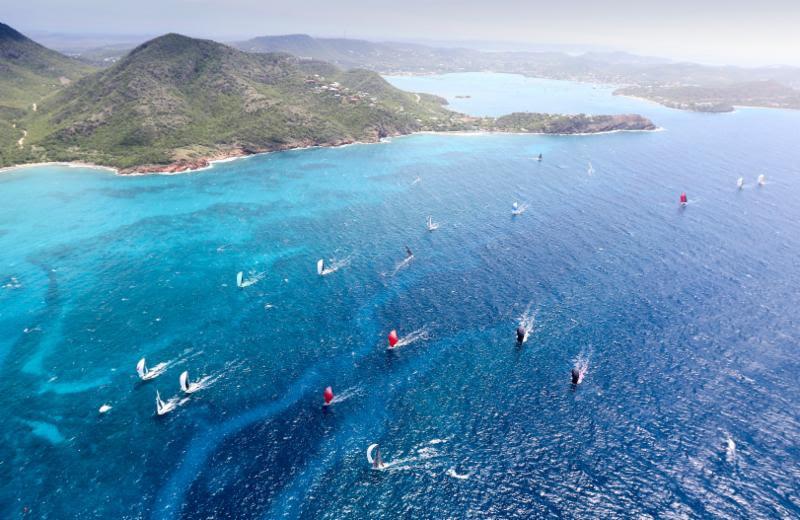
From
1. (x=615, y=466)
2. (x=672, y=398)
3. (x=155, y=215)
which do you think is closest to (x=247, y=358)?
(x=615, y=466)

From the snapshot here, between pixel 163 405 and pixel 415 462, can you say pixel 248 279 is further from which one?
pixel 415 462

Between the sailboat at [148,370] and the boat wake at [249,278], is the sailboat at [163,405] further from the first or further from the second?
the boat wake at [249,278]

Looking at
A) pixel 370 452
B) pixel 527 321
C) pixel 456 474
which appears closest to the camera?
pixel 456 474

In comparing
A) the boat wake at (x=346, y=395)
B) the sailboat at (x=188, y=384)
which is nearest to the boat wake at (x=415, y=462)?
the boat wake at (x=346, y=395)

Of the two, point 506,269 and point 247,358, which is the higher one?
point 506,269

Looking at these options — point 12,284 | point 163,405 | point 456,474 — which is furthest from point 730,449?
point 12,284

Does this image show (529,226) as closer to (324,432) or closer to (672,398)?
(672,398)

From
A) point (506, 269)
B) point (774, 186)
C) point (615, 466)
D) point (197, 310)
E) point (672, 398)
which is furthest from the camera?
point (774, 186)
